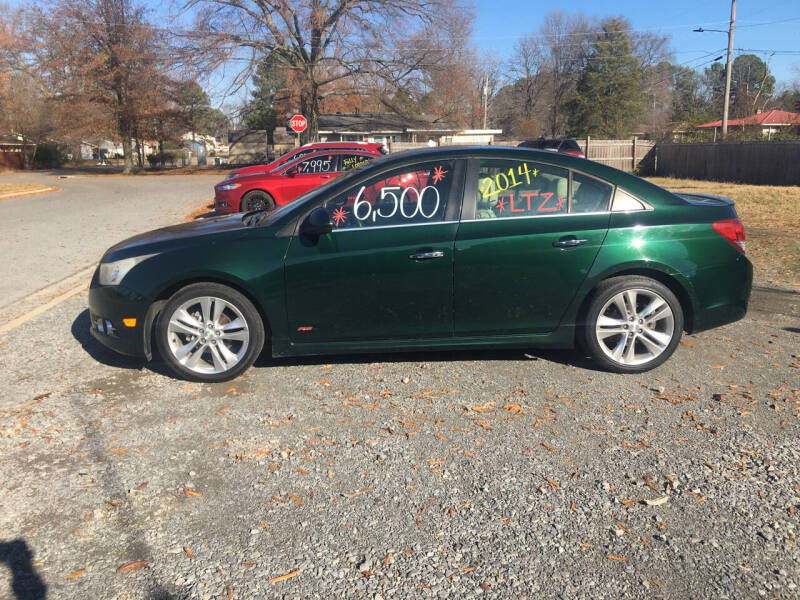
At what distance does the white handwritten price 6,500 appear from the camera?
4.76 meters

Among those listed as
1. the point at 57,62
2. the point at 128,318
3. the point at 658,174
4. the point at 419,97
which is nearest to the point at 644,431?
the point at 128,318

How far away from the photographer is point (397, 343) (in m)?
4.79

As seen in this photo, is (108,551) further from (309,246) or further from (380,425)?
(309,246)

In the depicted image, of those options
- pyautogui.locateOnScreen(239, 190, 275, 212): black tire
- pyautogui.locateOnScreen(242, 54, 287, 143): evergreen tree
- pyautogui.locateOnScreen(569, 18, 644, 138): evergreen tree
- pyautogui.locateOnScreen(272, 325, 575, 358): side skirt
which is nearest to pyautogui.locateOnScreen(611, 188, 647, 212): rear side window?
pyautogui.locateOnScreen(272, 325, 575, 358): side skirt

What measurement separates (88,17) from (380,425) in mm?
47717

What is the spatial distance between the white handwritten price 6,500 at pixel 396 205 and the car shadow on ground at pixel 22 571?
286 centimetres

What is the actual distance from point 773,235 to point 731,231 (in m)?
7.06

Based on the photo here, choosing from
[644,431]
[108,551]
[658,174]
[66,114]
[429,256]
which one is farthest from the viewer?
[66,114]

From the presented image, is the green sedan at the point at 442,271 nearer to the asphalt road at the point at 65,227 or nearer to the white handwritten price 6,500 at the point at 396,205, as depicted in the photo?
the white handwritten price 6,500 at the point at 396,205

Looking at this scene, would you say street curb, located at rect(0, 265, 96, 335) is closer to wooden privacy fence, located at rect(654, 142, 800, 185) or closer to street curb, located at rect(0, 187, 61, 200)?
street curb, located at rect(0, 187, 61, 200)

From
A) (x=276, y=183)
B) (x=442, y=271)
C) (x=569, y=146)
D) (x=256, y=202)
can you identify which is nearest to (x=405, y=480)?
(x=442, y=271)

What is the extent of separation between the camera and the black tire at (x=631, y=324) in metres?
4.80

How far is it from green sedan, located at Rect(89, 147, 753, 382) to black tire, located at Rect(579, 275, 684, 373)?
10mm

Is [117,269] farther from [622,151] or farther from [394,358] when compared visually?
[622,151]
